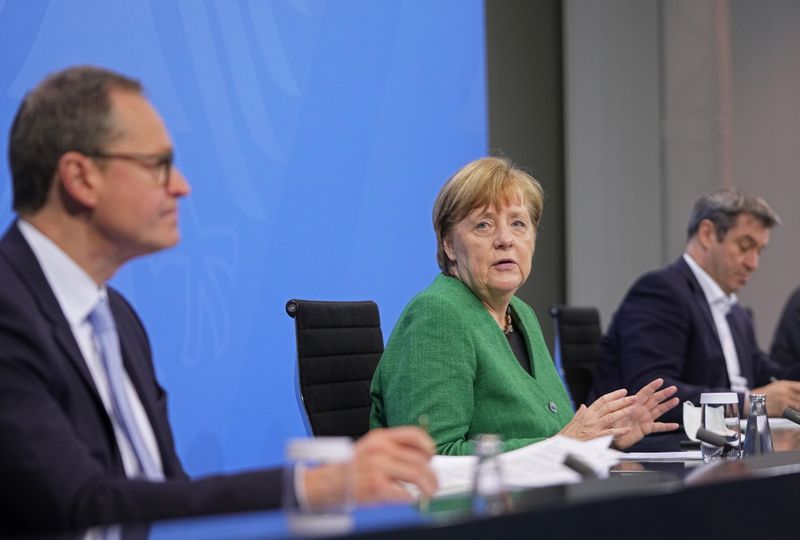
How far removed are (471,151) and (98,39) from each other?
6.91 feet

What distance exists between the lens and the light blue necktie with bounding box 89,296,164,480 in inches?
62.5

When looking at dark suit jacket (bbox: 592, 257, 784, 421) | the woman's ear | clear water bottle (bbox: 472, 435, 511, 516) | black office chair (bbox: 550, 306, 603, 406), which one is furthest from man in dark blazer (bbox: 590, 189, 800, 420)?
clear water bottle (bbox: 472, 435, 511, 516)

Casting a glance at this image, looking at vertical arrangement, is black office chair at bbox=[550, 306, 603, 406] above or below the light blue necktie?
below

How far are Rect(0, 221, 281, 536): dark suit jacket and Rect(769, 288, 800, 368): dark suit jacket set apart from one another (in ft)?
15.0

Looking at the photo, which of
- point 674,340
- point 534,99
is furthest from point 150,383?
point 534,99

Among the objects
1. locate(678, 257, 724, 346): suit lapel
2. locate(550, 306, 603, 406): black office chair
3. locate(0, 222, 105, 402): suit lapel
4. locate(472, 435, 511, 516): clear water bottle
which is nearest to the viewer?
locate(472, 435, 511, 516): clear water bottle

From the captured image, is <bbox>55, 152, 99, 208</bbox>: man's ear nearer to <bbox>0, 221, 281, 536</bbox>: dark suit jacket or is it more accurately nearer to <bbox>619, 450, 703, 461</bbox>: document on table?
<bbox>0, 221, 281, 536</bbox>: dark suit jacket

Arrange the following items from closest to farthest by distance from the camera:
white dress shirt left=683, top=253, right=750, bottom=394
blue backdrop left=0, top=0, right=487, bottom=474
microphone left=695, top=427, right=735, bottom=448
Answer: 1. microphone left=695, top=427, right=735, bottom=448
2. blue backdrop left=0, top=0, right=487, bottom=474
3. white dress shirt left=683, top=253, right=750, bottom=394

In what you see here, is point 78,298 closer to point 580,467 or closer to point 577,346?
point 580,467

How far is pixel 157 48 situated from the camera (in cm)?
396

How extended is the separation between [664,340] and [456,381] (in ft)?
5.84

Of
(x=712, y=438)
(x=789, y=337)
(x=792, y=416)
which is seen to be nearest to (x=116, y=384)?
(x=712, y=438)

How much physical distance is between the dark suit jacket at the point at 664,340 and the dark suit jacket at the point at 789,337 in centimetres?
158

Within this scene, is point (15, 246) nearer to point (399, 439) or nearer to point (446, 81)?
point (399, 439)
